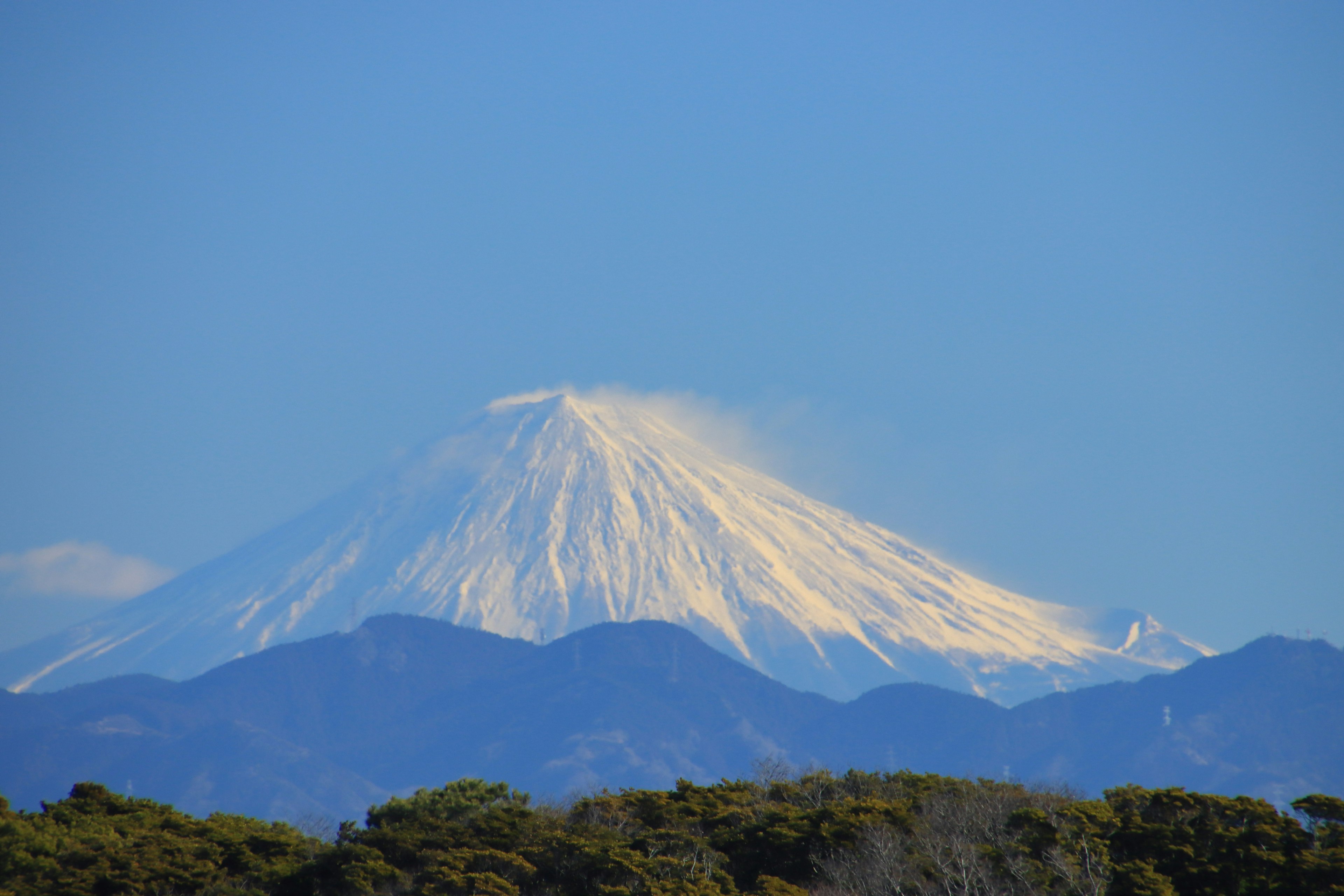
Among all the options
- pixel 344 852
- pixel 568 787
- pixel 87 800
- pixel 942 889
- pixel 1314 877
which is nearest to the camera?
pixel 1314 877

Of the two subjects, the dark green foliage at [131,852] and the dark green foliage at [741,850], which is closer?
the dark green foliage at [741,850]

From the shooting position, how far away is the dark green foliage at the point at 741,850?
29.2m

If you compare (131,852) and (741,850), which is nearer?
(131,852)

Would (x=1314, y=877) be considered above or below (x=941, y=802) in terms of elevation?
below

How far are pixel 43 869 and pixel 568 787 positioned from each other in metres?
172

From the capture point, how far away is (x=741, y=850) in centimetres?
3362

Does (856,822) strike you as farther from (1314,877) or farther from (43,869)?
(43,869)

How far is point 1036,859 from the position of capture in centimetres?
3081

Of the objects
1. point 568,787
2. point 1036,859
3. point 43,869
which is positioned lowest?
point 43,869

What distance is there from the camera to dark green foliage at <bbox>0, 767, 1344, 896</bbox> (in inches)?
1150

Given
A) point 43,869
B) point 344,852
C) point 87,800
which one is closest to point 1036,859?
point 344,852

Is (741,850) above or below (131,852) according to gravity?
above

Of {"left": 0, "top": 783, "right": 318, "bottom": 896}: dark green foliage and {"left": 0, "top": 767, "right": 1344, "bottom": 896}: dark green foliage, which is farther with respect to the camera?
{"left": 0, "top": 783, "right": 318, "bottom": 896}: dark green foliage

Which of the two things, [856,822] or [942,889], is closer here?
[942,889]
